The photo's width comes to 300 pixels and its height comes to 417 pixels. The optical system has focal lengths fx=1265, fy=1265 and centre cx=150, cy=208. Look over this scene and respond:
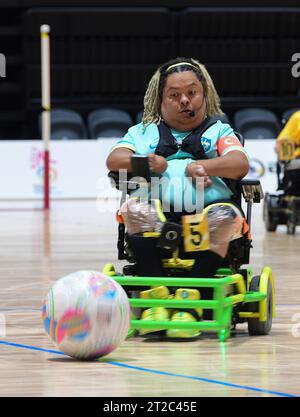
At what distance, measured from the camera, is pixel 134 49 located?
22.6m

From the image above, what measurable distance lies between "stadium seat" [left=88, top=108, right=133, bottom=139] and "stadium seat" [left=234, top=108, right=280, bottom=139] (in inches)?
75.1

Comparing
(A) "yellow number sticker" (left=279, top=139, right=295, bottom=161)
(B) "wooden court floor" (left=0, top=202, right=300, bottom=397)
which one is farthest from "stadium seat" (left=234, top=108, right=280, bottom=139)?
(B) "wooden court floor" (left=0, top=202, right=300, bottom=397)

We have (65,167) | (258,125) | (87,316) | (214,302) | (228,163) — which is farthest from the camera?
(258,125)

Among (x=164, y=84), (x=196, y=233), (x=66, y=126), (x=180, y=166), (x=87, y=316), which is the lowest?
(x=87, y=316)

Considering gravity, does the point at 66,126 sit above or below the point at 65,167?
above

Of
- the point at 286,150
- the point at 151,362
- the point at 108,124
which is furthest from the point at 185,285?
the point at 108,124

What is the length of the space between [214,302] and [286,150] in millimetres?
7628

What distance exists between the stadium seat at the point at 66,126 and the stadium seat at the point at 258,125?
265 cm

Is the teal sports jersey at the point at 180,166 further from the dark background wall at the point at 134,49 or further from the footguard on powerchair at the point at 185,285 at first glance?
the dark background wall at the point at 134,49

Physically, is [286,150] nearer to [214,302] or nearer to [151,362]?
[214,302]

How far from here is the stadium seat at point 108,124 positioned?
69.1ft

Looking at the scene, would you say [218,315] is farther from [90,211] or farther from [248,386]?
[90,211]

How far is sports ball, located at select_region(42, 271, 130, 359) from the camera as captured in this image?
482 centimetres
